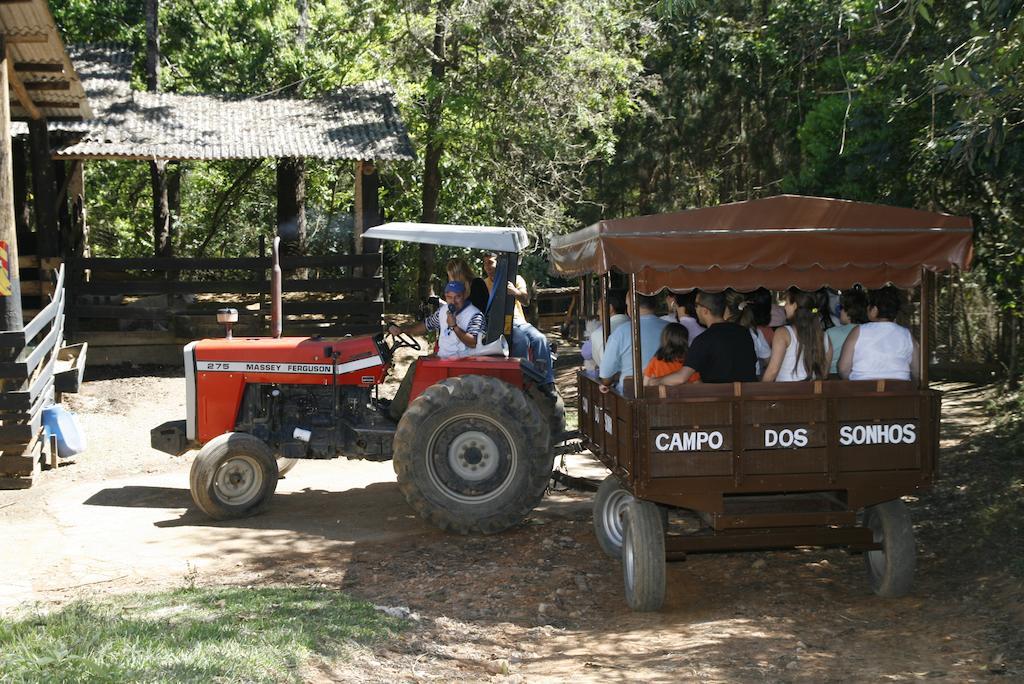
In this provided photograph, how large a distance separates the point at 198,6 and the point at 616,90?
37.3 ft

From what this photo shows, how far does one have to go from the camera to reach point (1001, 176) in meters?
9.78

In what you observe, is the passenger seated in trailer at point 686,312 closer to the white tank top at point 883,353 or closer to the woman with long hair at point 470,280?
the white tank top at point 883,353

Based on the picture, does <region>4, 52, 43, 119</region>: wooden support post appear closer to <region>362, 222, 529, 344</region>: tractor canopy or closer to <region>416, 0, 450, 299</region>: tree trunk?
<region>362, 222, 529, 344</region>: tractor canopy

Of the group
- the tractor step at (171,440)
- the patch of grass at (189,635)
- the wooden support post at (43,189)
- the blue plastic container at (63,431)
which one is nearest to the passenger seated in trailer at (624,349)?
Result: the patch of grass at (189,635)

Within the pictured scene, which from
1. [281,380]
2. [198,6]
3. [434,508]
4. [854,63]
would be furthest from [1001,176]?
[198,6]

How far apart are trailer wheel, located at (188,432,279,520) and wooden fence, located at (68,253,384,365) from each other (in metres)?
8.27

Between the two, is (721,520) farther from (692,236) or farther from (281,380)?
(281,380)

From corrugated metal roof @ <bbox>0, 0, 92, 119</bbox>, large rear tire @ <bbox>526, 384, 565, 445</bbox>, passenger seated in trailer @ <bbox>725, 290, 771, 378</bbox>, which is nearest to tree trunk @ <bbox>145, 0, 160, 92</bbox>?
corrugated metal roof @ <bbox>0, 0, 92, 119</bbox>

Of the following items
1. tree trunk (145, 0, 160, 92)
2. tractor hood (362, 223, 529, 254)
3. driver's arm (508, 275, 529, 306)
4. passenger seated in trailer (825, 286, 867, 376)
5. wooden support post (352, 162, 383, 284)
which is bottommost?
passenger seated in trailer (825, 286, 867, 376)

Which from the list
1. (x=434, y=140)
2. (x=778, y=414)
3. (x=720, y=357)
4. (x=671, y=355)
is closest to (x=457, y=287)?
(x=671, y=355)

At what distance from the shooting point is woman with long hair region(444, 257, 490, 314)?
869 centimetres

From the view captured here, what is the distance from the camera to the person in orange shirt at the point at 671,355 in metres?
6.71

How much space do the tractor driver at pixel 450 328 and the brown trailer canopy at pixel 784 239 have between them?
2.54 metres

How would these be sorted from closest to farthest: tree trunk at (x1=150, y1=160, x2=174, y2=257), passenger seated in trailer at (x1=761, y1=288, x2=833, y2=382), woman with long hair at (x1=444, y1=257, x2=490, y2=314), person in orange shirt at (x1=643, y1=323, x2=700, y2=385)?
passenger seated in trailer at (x1=761, y1=288, x2=833, y2=382) → person in orange shirt at (x1=643, y1=323, x2=700, y2=385) → woman with long hair at (x1=444, y1=257, x2=490, y2=314) → tree trunk at (x1=150, y1=160, x2=174, y2=257)
